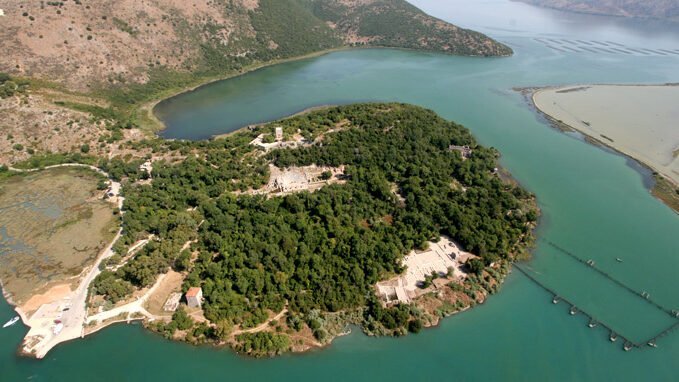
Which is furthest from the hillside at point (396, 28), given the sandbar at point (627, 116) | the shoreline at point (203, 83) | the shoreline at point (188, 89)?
the sandbar at point (627, 116)

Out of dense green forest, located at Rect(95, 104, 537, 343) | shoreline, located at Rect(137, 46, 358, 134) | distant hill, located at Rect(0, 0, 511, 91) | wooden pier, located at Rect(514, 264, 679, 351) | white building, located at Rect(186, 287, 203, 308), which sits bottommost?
wooden pier, located at Rect(514, 264, 679, 351)

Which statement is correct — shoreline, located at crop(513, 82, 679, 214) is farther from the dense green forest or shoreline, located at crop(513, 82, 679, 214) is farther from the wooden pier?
the wooden pier

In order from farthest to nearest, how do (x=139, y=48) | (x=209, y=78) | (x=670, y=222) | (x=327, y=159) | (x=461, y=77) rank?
(x=461, y=77), (x=209, y=78), (x=139, y=48), (x=327, y=159), (x=670, y=222)

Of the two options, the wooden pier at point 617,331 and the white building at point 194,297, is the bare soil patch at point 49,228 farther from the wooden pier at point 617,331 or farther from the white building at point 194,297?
the wooden pier at point 617,331

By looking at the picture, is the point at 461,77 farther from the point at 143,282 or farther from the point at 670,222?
the point at 143,282

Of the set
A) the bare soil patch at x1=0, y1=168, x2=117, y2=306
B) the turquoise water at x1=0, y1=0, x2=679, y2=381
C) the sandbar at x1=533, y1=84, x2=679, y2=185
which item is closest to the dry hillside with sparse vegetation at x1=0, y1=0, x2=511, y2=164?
the bare soil patch at x1=0, y1=168, x2=117, y2=306

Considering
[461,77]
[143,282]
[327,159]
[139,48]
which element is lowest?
[143,282]

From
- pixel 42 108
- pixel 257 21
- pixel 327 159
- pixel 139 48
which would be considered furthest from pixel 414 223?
pixel 257 21
